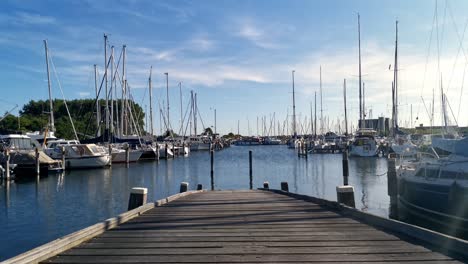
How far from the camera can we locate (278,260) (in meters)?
6.09

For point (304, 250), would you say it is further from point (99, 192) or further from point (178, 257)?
point (99, 192)

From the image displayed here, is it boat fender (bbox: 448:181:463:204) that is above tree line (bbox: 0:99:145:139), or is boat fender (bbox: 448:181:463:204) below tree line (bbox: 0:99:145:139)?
below

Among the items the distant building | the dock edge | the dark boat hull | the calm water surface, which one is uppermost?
the distant building

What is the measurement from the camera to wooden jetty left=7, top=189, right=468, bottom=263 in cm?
616

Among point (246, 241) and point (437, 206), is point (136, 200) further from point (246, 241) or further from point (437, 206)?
point (437, 206)

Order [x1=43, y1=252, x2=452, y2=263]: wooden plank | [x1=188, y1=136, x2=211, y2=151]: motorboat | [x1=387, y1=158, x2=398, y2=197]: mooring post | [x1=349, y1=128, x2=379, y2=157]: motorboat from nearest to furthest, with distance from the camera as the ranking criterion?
[x1=43, y1=252, x2=452, y2=263]: wooden plank < [x1=387, y1=158, x2=398, y2=197]: mooring post < [x1=349, y1=128, x2=379, y2=157]: motorboat < [x1=188, y1=136, x2=211, y2=151]: motorboat

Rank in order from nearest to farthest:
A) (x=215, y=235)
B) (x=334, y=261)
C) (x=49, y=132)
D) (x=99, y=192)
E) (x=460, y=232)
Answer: (x=334, y=261)
(x=215, y=235)
(x=460, y=232)
(x=99, y=192)
(x=49, y=132)

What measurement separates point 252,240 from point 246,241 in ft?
0.41

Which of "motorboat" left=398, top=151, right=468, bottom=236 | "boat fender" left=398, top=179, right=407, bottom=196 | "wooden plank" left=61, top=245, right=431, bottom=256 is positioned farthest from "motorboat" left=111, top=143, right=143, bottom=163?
"wooden plank" left=61, top=245, right=431, bottom=256

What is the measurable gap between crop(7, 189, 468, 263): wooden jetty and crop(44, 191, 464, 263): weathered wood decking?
1 centimetres

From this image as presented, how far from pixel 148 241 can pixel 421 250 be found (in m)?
4.34

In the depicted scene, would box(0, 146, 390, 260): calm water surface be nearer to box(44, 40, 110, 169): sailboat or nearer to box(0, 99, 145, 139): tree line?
box(44, 40, 110, 169): sailboat

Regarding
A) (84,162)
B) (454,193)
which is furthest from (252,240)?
(84,162)

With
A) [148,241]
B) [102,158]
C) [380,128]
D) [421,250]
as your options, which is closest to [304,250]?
[421,250]
